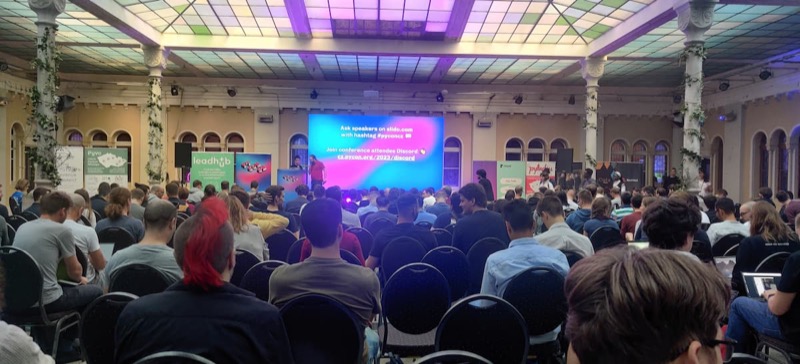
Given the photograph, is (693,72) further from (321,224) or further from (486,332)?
(321,224)

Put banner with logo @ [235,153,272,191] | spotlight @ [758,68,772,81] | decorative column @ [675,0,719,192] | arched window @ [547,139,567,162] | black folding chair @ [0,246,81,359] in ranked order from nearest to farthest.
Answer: black folding chair @ [0,246,81,359] < decorative column @ [675,0,719,192] < spotlight @ [758,68,772,81] < banner with logo @ [235,153,272,191] < arched window @ [547,139,567,162]

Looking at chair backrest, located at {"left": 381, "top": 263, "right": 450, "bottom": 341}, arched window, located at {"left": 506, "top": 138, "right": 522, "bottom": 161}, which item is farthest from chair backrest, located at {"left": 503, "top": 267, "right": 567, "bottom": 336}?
arched window, located at {"left": 506, "top": 138, "right": 522, "bottom": 161}

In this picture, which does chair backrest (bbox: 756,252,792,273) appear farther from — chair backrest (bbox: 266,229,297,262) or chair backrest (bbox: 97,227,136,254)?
chair backrest (bbox: 97,227,136,254)

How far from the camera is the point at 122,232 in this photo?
4.84m

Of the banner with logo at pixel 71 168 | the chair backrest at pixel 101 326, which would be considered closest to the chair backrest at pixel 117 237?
the chair backrest at pixel 101 326

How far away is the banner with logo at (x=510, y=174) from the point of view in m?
16.9

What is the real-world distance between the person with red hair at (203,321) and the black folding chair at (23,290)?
2.22 meters

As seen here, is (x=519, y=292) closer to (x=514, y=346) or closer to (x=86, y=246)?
(x=514, y=346)

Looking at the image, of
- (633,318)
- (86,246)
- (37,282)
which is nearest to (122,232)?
(86,246)

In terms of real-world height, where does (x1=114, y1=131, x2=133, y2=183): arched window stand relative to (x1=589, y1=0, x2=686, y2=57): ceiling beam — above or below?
below

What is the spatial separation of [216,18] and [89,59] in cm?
683

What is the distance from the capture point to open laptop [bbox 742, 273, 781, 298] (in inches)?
127

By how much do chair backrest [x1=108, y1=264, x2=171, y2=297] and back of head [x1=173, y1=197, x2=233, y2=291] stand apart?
1263 mm

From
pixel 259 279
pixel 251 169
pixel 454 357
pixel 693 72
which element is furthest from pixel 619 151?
pixel 454 357
